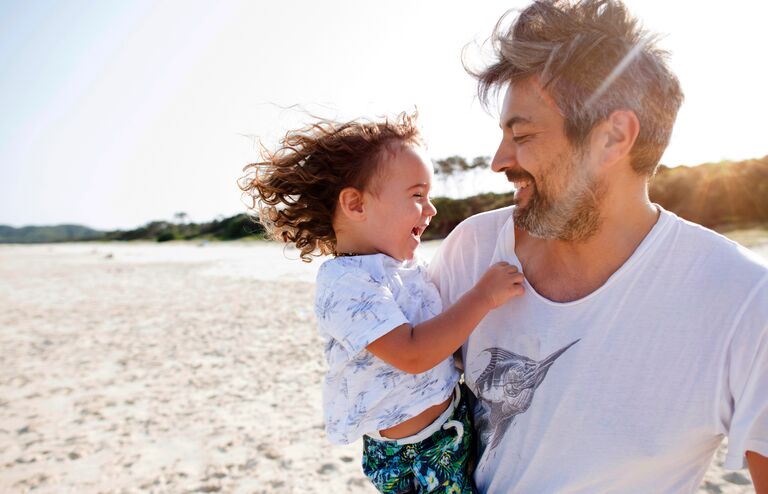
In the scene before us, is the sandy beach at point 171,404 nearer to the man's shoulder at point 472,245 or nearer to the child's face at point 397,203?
the child's face at point 397,203

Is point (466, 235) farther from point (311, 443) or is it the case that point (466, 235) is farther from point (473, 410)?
point (311, 443)

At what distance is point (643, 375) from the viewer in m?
1.55

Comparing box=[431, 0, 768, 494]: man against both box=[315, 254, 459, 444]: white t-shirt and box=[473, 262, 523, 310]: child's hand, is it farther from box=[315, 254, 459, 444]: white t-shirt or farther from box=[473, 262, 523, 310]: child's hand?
box=[315, 254, 459, 444]: white t-shirt

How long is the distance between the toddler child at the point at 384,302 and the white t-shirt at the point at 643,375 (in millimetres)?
185

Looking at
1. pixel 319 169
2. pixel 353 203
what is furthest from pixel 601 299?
pixel 319 169

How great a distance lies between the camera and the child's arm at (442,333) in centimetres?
181

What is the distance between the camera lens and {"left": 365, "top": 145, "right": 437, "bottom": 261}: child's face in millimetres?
2117

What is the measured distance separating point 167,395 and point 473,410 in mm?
5516

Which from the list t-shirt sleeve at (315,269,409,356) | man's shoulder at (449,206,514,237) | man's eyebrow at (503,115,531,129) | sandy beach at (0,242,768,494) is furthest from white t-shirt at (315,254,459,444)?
sandy beach at (0,242,768,494)

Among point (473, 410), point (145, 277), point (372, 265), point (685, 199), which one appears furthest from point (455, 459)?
point (685, 199)

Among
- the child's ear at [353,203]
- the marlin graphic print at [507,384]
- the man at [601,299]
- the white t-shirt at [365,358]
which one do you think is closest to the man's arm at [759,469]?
the man at [601,299]

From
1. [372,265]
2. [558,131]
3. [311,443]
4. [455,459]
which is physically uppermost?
[558,131]

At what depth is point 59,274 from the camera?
2358 cm

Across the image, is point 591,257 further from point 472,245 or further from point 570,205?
point 472,245
